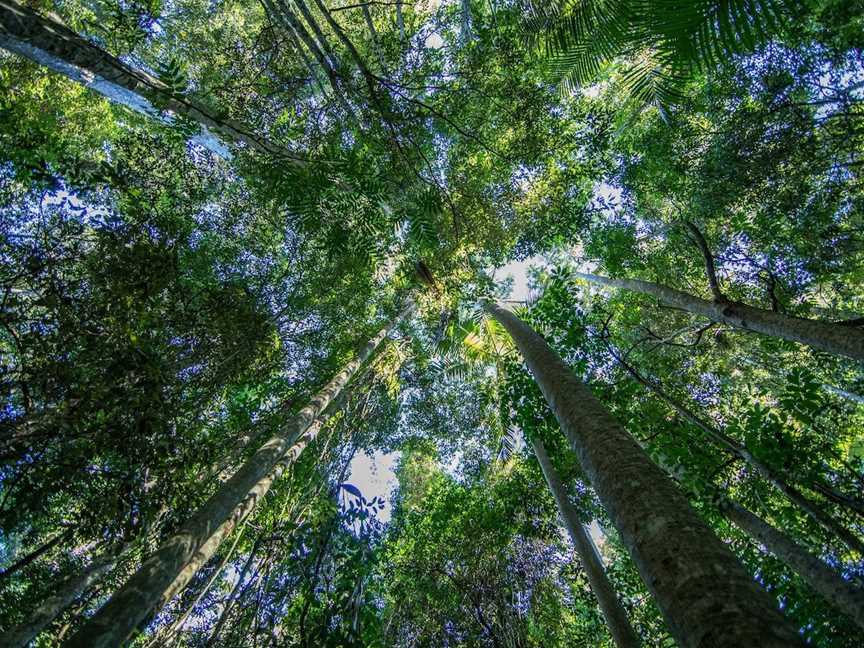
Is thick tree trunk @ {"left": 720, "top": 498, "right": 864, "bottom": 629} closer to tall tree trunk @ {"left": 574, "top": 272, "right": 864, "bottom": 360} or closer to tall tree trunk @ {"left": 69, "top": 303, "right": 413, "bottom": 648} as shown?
tall tree trunk @ {"left": 574, "top": 272, "right": 864, "bottom": 360}

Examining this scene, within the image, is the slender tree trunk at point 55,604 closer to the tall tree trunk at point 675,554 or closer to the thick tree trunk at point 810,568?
the tall tree trunk at point 675,554

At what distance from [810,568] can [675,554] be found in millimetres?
4068

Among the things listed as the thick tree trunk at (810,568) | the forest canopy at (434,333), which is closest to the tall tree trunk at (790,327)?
the forest canopy at (434,333)

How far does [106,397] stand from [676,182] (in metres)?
11.4

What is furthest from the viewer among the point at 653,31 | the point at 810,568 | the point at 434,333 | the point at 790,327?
the point at 434,333

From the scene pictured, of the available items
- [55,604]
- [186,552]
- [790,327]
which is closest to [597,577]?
[790,327]

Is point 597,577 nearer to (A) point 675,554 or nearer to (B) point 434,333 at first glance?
(A) point 675,554

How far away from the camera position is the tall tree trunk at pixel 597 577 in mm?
4051

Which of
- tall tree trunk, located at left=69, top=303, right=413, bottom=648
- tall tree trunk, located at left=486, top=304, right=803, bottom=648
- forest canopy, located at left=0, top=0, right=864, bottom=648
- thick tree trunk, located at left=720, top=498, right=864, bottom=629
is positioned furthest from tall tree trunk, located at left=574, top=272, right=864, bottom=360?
tall tree trunk, located at left=69, top=303, right=413, bottom=648

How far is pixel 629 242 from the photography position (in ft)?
32.8

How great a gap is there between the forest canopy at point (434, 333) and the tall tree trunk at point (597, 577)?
58mm

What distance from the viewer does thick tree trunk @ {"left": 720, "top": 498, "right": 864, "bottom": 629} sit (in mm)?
3150

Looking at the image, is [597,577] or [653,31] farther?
[597,577]

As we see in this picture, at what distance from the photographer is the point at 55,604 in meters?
5.11
